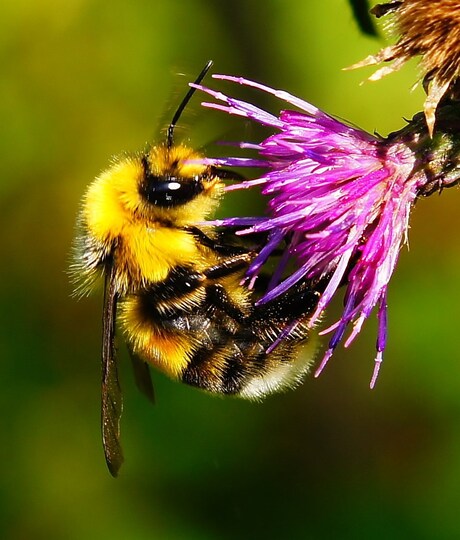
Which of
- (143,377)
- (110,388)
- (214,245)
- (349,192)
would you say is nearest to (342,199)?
(349,192)

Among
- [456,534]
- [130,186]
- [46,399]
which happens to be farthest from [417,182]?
[46,399]

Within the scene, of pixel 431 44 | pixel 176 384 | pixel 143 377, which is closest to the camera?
pixel 431 44

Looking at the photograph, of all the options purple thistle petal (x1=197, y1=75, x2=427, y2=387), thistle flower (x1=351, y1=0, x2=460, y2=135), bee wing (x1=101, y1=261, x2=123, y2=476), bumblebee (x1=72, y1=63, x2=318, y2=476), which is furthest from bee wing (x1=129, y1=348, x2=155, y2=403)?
thistle flower (x1=351, y1=0, x2=460, y2=135)

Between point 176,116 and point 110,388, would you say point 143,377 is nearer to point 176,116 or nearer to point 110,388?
point 110,388

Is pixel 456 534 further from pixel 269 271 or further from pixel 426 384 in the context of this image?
pixel 269 271

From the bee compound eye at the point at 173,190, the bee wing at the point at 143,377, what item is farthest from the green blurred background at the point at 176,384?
the bee compound eye at the point at 173,190

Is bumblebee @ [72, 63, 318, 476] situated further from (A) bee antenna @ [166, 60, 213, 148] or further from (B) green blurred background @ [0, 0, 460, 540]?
(B) green blurred background @ [0, 0, 460, 540]
